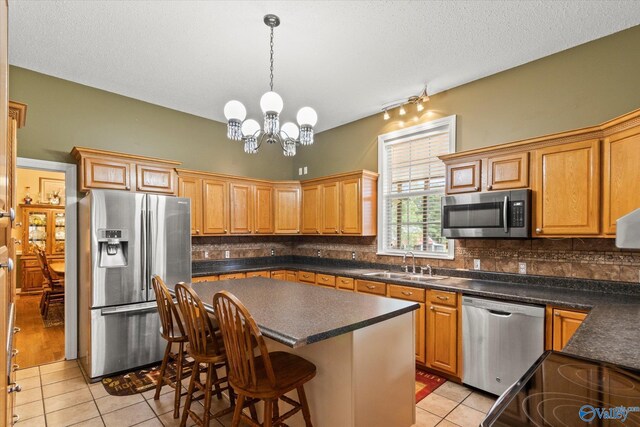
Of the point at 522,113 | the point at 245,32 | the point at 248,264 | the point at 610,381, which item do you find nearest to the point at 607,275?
the point at 522,113

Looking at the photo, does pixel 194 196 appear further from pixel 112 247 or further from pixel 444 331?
pixel 444 331

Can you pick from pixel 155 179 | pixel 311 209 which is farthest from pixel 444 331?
pixel 155 179

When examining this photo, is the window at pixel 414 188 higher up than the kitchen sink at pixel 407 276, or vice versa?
the window at pixel 414 188

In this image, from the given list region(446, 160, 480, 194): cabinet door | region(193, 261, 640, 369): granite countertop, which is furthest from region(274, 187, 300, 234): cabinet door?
region(446, 160, 480, 194): cabinet door

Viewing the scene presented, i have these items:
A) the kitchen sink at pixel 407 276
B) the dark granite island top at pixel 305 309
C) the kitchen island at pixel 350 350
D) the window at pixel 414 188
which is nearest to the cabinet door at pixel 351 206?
the window at pixel 414 188

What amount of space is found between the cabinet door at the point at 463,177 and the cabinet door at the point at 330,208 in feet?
5.32

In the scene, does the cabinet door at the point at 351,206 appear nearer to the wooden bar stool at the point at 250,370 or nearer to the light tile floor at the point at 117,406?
the light tile floor at the point at 117,406

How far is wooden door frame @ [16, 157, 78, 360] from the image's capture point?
3.58 meters

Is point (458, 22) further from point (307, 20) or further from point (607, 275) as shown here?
point (607, 275)

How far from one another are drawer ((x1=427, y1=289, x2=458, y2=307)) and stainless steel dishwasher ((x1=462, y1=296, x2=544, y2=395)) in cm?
10

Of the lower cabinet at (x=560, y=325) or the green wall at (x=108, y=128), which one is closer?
the lower cabinet at (x=560, y=325)

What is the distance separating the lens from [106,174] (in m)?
3.50

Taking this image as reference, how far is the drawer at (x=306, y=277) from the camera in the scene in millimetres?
4547

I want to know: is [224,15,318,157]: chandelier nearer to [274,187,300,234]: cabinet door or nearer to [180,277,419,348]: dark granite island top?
[180,277,419,348]: dark granite island top
